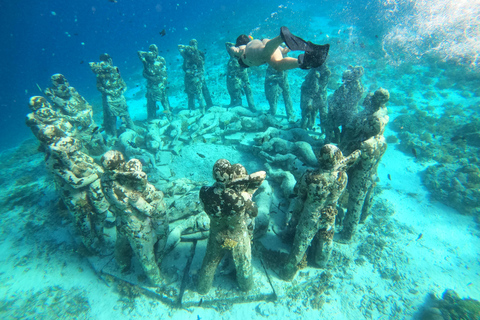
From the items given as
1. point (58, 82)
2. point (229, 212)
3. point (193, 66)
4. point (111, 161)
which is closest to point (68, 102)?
point (58, 82)

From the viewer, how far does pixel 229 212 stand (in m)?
3.09

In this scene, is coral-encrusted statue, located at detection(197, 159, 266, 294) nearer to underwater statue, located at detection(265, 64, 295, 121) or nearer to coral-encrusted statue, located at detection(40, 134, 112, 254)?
coral-encrusted statue, located at detection(40, 134, 112, 254)

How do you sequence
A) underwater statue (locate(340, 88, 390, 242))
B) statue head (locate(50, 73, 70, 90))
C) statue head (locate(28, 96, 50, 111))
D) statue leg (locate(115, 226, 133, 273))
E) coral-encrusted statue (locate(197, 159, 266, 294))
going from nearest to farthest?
coral-encrusted statue (locate(197, 159, 266, 294)), statue leg (locate(115, 226, 133, 273)), underwater statue (locate(340, 88, 390, 242)), statue head (locate(28, 96, 50, 111)), statue head (locate(50, 73, 70, 90))

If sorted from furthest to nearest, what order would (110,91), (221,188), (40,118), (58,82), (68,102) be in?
(110,91) → (68,102) → (58,82) → (40,118) → (221,188)

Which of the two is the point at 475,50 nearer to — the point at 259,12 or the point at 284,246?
the point at 284,246

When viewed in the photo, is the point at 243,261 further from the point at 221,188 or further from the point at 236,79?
the point at 236,79

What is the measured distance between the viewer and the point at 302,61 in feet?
11.8

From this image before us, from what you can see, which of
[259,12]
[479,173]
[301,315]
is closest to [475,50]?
[479,173]

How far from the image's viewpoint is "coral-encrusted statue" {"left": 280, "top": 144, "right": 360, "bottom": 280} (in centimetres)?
348

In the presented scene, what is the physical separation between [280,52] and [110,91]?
31.5 feet

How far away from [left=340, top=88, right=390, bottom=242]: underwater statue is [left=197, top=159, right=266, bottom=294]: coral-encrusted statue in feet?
8.86

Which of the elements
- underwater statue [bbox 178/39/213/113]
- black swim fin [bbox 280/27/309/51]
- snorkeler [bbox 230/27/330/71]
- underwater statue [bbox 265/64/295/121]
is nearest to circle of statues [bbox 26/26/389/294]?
snorkeler [bbox 230/27/330/71]

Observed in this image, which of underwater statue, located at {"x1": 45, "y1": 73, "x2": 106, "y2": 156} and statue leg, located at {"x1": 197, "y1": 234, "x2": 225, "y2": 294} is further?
underwater statue, located at {"x1": 45, "y1": 73, "x2": 106, "y2": 156}

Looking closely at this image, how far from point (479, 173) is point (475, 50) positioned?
52.8 feet
